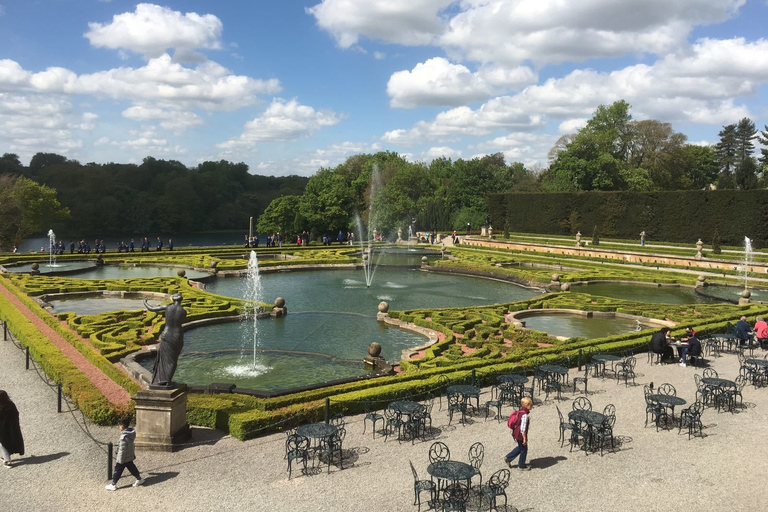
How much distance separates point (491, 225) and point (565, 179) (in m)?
11.5

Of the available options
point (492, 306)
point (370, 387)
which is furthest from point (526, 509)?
point (492, 306)

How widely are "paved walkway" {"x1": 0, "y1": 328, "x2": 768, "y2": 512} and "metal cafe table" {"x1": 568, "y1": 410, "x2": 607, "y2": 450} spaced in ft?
1.60

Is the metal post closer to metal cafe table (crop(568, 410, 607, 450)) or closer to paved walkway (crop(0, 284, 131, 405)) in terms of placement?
paved walkway (crop(0, 284, 131, 405))

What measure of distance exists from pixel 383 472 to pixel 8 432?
7.27 meters

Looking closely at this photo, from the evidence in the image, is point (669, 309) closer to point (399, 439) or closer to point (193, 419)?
point (399, 439)

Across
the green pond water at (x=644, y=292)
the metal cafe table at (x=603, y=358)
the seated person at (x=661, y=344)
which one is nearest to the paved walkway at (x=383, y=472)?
the metal cafe table at (x=603, y=358)

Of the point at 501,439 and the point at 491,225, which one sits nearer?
the point at 501,439

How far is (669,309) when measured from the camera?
2617 centimetres

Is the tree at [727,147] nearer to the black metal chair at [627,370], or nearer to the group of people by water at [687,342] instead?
the group of people by water at [687,342]

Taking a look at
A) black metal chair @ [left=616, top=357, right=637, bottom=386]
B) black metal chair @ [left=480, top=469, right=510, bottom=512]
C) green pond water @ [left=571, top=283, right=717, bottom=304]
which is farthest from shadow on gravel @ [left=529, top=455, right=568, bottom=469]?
green pond water @ [left=571, top=283, right=717, bottom=304]

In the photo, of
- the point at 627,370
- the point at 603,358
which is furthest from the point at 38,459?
the point at 627,370

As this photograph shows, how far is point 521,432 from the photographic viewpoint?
34.9 ft

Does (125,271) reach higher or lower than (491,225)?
lower

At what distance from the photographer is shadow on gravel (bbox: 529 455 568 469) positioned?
11.1 m
